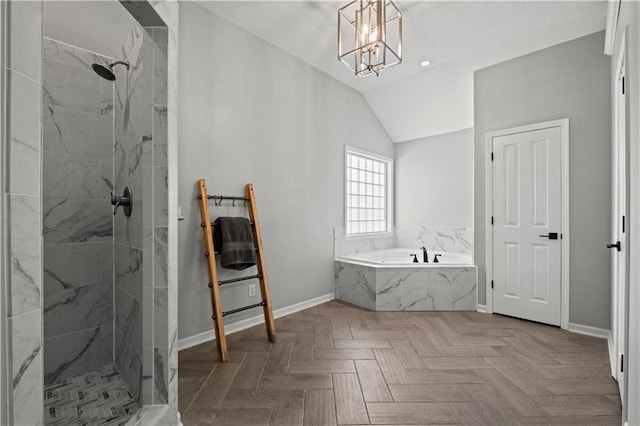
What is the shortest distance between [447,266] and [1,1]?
3672 mm

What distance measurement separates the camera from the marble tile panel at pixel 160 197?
4.91ft

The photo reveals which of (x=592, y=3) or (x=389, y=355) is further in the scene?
(x=592, y=3)

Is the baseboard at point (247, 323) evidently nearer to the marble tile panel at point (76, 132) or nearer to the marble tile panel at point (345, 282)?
the marble tile panel at point (345, 282)

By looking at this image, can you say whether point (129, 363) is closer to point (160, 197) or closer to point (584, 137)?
point (160, 197)

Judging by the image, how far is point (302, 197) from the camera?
11.9ft

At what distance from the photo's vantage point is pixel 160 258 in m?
1.50

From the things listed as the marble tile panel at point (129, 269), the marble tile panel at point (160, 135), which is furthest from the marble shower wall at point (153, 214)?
the marble tile panel at point (129, 269)

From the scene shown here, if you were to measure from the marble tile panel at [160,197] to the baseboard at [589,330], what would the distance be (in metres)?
3.43

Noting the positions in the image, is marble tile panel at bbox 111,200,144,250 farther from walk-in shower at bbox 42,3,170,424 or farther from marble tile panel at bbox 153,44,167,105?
marble tile panel at bbox 153,44,167,105

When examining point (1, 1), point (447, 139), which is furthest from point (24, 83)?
point (447, 139)

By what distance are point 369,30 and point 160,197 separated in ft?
6.35

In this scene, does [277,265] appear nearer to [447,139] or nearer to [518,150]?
[518,150]

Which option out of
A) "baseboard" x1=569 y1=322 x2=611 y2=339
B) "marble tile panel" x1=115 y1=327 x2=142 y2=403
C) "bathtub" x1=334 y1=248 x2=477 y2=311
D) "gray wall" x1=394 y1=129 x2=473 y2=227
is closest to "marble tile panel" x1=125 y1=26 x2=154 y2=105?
"marble tile panel" x1=115 y1=327 x2=142 y2=403

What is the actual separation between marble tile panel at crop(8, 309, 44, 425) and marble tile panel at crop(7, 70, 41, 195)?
1.10ft
